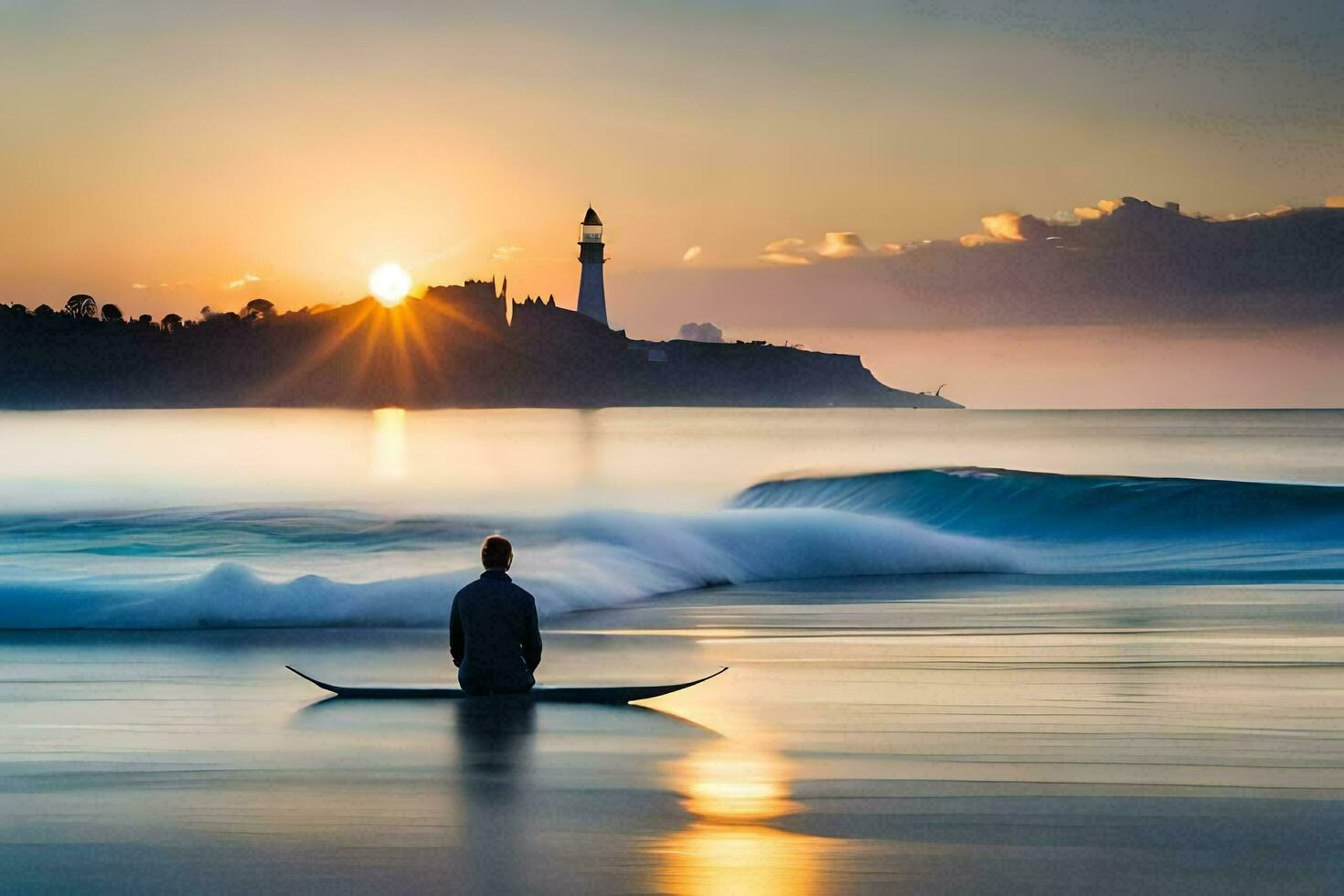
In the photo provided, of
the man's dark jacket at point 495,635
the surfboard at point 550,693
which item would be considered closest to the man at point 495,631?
the man's dark jacket at point 495,635

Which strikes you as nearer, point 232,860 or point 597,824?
point 232,860

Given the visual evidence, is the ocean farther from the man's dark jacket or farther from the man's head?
the man's head

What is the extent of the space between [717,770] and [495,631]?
7.05 feet

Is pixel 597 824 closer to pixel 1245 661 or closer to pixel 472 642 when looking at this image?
pixel 472 642

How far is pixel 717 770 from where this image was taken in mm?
7762

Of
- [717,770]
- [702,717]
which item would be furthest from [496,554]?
[717,770]

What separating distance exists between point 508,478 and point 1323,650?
167 feet

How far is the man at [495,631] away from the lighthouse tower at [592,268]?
5787 inches

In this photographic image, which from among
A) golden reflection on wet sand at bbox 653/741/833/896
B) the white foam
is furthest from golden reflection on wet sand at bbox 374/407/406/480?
golden reflection on wet sand at bbox 653/741/833/896

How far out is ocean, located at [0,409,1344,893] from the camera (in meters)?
5.99

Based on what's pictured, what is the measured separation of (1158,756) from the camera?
7938 mm

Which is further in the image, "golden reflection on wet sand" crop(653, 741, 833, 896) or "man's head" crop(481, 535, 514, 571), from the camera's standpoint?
"man's head" crop(481, 535, 514, 571)

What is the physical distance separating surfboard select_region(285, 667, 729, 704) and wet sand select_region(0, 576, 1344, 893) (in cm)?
18

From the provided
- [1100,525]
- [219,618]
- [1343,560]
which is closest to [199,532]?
[219,618]
